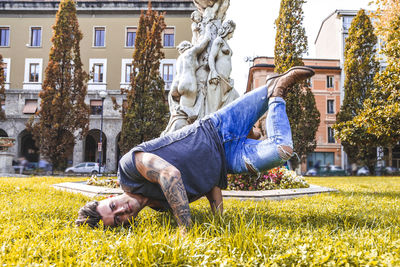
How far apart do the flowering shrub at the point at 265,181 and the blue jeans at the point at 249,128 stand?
3.37 metres

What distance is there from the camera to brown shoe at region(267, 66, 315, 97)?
2.84 metres

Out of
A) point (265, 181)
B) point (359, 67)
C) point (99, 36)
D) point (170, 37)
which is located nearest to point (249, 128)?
point (265, 181)

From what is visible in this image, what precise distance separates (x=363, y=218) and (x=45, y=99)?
23.8 m

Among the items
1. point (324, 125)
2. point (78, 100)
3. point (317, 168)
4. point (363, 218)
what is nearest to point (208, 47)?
point (363, 218)

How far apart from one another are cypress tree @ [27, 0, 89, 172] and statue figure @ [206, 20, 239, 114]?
18.4 meters

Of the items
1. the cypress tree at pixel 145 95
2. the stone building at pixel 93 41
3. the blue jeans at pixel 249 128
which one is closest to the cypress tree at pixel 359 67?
the stone building at pixel 93 41

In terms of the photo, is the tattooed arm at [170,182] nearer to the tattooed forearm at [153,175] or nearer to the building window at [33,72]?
the tattooed forearm at [153,175]

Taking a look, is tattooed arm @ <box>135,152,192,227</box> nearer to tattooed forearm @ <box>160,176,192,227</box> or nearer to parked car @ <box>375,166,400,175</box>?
tattooed forearm @ <box>160,176,192,227</box>

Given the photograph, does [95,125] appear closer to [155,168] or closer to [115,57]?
[115,57]

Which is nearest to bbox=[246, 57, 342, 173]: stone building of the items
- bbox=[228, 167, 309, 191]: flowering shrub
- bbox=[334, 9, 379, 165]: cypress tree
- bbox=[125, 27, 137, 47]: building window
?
bbox=[334, 9, 379, 165]: cypress tree

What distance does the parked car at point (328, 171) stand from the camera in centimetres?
3284

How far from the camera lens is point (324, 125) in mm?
37031

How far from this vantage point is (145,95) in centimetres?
2217

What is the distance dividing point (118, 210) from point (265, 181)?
4790 millimetres
